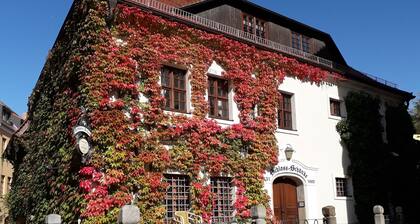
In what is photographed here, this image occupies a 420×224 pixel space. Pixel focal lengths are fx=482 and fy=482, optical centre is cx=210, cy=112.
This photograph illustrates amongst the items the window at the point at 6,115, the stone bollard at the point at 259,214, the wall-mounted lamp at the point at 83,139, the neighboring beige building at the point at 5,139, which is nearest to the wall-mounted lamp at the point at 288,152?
the stone bollard at the point at 259,214

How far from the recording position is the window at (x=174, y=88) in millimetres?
15141

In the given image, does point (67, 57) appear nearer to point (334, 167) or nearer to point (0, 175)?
point (334, 167)

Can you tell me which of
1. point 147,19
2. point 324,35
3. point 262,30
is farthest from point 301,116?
point 147,19

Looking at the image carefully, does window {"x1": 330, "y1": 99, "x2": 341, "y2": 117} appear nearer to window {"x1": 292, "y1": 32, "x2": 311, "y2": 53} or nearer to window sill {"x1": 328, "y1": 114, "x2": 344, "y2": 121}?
window sill {"x1": 328, "y1": 114, "x2": 344, "y2": 121}

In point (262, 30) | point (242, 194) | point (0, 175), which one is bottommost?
point (242, 194)

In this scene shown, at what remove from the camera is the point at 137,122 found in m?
13.9

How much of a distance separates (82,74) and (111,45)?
46.7 inches

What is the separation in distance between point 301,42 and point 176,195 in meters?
10.4

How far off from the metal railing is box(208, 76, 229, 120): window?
5.85ft

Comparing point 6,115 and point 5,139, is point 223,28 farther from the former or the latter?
point 6,115

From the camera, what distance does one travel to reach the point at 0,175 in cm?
3975

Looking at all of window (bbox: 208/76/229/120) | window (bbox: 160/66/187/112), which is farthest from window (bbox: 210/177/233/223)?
window (bbox: 160/66/187/112)

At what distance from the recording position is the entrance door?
17422 mm

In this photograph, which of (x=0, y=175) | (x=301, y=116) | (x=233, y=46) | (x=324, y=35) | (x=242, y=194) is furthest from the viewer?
(x=0, y=175)
